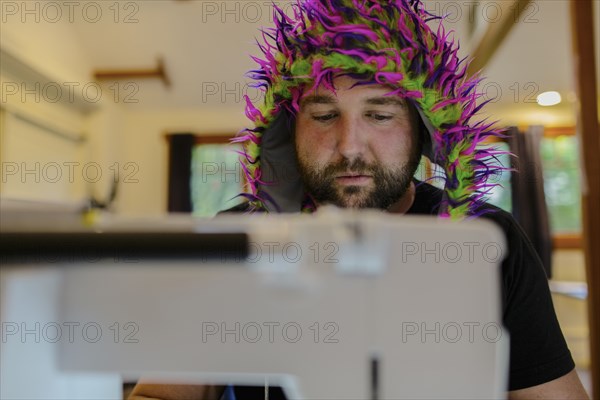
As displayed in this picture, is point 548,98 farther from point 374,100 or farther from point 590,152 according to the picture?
point 374,100

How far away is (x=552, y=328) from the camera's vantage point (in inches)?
27.8

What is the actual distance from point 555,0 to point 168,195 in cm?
239

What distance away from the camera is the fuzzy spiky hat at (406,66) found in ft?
2.40

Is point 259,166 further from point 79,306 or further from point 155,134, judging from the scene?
point 155,134

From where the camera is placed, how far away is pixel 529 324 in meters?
0.69

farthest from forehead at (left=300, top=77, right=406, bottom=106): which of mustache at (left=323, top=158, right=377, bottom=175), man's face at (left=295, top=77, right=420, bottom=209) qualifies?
mustache at (left=323, top=158, right=377, bottom=175)

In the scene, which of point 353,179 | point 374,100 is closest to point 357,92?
point 374,100

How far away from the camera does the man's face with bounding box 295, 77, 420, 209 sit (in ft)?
2.53

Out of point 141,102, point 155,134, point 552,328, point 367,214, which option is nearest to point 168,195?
point 155,134

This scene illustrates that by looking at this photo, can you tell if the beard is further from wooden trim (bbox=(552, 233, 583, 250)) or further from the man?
wooden trim (bbox=(552, 233, 583, 250))

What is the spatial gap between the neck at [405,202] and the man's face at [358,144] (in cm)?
1

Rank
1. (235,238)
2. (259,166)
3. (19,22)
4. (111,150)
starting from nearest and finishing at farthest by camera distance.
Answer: (235,238) < (259,166) < (19,22) < (111,150)

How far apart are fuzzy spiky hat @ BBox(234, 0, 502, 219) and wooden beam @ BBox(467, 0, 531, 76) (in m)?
1.10

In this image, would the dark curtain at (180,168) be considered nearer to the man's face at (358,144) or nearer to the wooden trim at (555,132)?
the wooden trim at (555,132)
